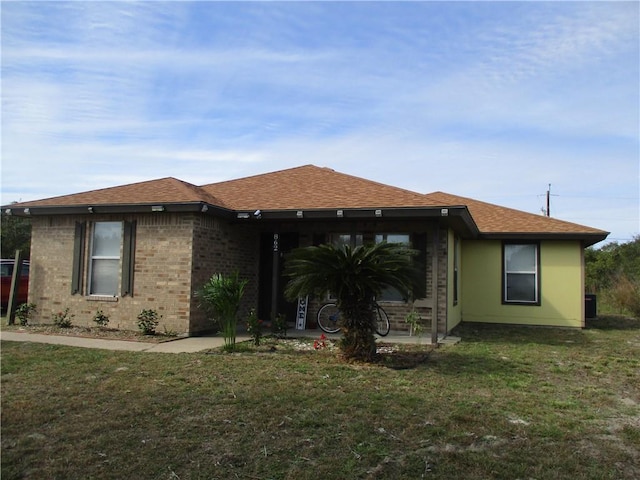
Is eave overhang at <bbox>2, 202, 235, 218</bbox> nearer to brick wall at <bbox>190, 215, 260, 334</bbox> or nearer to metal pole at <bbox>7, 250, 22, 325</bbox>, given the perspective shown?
brick wall at <bbox>190, 215, 260, 334</bbox>

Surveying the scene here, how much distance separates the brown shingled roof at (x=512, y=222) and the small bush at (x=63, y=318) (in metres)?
8.87

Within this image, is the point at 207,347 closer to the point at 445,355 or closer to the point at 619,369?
the point at 445,355

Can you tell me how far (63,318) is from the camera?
11.1 m

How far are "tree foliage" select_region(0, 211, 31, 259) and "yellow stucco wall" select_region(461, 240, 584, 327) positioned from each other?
77.6 ft

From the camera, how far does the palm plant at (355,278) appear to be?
761 centimetres

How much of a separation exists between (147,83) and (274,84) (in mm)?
3277

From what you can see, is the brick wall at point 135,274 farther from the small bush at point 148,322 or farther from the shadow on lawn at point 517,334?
the shadow on lawn at point 517,334

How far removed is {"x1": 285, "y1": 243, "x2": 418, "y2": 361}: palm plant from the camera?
25.0 ft

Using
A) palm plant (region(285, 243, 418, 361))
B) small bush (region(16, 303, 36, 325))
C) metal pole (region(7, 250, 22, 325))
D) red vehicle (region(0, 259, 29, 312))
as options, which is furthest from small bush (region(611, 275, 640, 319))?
red vehicle (region(0, 259, 29, 312))

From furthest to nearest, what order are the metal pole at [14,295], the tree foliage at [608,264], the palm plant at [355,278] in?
the tree foliage at [608,264]
the metal pole at [14,295]
the palm plant at [355,278]

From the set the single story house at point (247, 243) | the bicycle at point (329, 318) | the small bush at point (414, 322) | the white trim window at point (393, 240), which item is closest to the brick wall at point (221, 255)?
the single story house at point (247, 243)

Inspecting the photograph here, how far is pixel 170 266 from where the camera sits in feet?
34.6

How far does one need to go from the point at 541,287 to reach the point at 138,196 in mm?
10652

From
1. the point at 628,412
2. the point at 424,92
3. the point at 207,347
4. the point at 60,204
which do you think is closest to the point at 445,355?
the point at 628,412
